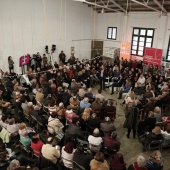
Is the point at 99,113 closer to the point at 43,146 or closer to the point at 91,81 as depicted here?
the point at 43,146

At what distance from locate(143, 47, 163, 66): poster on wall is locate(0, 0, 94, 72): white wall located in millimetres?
5097

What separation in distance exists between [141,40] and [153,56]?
2.16 meters

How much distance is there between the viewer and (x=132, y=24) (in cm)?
1234

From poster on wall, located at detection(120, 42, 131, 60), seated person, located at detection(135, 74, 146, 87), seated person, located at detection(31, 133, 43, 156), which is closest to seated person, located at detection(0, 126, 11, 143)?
seated person, located at detection(31, 133, 43, 156)

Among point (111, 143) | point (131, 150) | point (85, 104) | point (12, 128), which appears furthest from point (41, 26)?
point (111, 143)

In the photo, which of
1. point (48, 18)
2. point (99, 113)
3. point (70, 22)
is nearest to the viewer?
point (99, 113)

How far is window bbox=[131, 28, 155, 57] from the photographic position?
38.8ft

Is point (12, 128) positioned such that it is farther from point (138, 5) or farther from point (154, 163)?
point (138, 5)

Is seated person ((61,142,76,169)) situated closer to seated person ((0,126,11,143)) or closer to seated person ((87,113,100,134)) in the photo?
seated person ((87,113,100,134))

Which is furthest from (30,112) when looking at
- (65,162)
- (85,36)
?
(85,36)

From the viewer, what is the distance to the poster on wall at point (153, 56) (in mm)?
10227

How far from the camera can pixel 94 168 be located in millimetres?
3283

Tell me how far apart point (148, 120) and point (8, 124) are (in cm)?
335

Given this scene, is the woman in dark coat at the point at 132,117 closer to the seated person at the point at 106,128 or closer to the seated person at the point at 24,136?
the seated person at the point at 106,128
